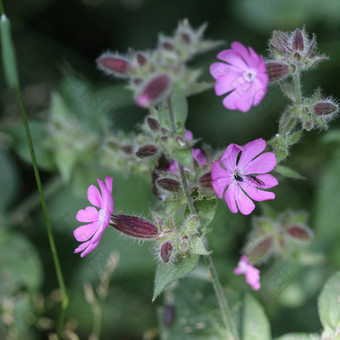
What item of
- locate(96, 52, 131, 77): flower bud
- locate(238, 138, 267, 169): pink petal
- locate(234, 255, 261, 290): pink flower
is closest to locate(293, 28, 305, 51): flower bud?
locate(238, 138, 267, 169): pink petal

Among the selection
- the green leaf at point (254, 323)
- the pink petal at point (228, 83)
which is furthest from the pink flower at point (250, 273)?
the pink petal at point (228, 83)

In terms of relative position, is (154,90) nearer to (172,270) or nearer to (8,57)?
(172,270)

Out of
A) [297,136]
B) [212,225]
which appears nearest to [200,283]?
[212,225]

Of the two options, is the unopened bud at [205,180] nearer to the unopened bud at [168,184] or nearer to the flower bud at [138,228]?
the unopened bud at [168,184]

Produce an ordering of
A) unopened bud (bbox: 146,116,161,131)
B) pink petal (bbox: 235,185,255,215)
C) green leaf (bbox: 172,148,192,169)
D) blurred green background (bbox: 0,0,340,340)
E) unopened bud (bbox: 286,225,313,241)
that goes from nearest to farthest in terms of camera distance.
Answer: green leaf (bbox: 172,148,192,169)
pink petal (bbox: 235,185,255,215)
unopened bud (bbox: 146,116,161,131)
unopened bud (bbox: 286,225,313,241)
blurred green background (bbox: 0,0,340,340)

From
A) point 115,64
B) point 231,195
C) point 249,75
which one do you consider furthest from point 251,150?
point 115,64

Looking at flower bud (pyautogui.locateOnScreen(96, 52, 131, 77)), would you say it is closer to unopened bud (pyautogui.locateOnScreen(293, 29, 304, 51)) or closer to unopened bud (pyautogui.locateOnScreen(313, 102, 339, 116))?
unopened bud (pyautogui.locateOnScreen(293, 29, 304, 51))

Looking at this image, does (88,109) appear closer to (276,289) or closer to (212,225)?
(212,225)
